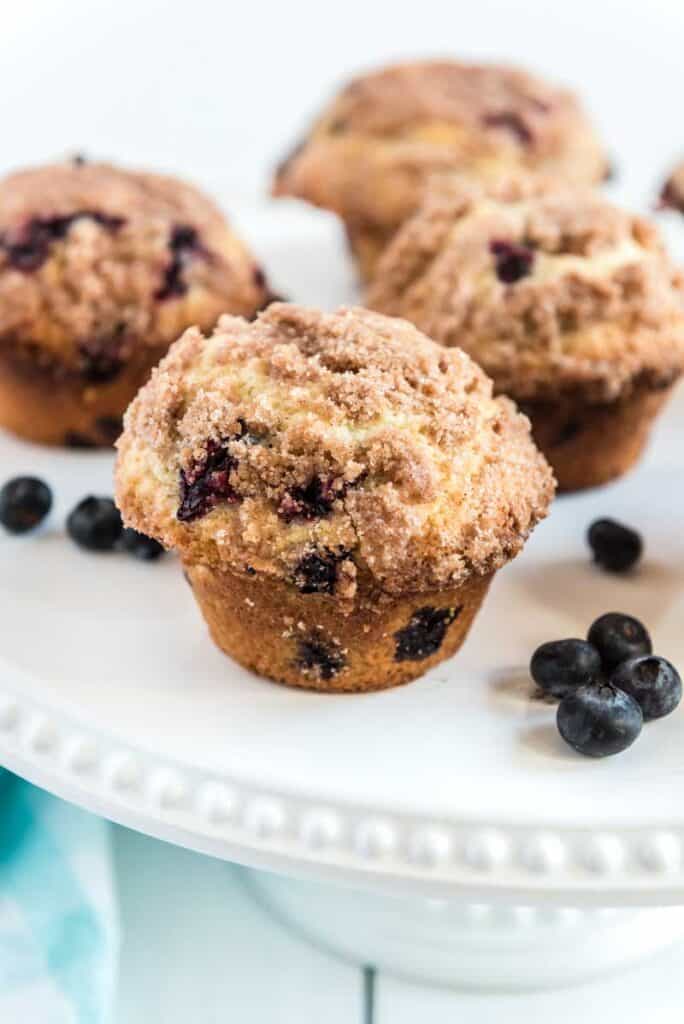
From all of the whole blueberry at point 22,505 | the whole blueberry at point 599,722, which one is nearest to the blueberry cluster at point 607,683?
the whole blueberry at point 599,722

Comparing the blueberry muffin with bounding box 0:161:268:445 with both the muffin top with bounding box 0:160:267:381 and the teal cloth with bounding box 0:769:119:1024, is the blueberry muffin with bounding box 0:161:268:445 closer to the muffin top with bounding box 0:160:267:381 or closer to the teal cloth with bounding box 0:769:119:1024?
the muffin top with bounding box 0:160:267:381

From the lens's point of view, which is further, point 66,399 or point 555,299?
point 66,399

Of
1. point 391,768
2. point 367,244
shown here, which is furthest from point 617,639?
point 367,244

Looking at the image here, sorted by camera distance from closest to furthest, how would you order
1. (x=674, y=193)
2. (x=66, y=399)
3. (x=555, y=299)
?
1. (x=555, y=299)
2. (x=66, y=399)
3. (x=674, y=193)

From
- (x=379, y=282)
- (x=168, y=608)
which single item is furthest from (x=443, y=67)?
(x=168, y=608)

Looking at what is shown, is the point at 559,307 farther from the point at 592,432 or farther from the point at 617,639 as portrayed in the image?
the point at 617,639

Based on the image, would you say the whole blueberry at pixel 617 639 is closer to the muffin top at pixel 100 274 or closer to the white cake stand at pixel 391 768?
the white cake stand at pixel 391 768

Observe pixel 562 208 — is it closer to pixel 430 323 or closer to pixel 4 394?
pixel 430 323

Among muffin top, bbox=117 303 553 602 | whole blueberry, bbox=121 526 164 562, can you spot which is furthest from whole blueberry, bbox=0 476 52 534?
muffin top, bbox=117 303 553 602
